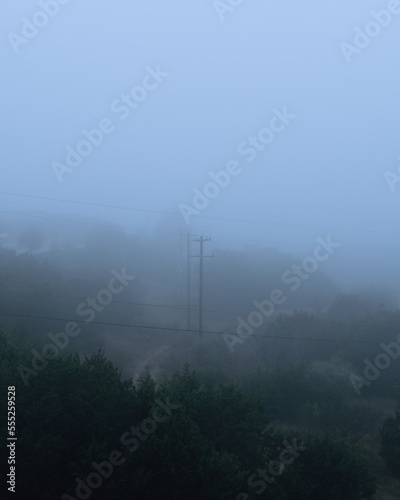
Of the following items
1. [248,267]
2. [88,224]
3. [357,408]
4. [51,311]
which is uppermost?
[88,224]

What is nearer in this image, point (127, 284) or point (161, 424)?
point (161, 424)

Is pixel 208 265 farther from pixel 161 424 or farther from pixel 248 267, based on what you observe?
pixel 161 424

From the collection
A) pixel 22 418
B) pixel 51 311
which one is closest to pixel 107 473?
pixel 22 418

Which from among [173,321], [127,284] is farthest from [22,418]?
[127,284]

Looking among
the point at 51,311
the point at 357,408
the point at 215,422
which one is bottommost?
the point at 357,408

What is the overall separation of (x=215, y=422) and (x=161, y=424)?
143 centimetres

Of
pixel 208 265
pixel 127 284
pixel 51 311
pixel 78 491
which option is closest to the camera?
pixel 78 491

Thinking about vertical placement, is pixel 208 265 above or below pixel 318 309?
above

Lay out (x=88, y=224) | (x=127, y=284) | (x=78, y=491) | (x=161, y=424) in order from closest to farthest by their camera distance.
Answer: (x=78, y=491), (x=161, y=424), (x=127, y=284), (x=88, y=224)

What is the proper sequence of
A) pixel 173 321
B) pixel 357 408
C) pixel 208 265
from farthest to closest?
1. pixel 208 265
2. pixel 173 321
3. pixel 357 408

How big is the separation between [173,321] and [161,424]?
2403 centimetres

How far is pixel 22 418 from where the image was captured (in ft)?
28.6

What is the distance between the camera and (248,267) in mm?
45500

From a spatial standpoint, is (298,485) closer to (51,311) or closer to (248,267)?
(51,311)
